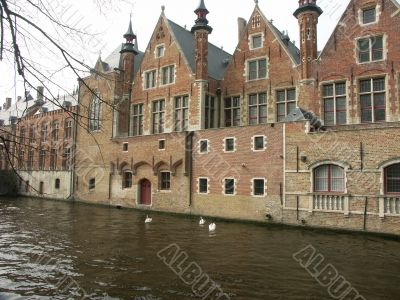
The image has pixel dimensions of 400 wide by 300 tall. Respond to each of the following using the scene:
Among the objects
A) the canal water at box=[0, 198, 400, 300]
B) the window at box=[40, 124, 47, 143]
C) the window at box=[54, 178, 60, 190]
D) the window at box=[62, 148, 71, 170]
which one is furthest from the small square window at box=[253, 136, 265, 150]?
the window at box=[40, 124, 47, 143]

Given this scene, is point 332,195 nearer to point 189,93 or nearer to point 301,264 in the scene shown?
point 301,264

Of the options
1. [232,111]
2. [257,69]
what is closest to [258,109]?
[232,111]

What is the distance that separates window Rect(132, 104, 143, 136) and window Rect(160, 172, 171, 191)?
493cm

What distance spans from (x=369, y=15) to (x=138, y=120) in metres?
16.9

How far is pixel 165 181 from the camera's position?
2342cm

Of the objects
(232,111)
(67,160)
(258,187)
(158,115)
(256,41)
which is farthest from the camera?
(67,160)

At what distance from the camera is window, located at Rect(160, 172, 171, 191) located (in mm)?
23172

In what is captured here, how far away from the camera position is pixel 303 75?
19.7 meters

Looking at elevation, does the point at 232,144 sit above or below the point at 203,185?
above

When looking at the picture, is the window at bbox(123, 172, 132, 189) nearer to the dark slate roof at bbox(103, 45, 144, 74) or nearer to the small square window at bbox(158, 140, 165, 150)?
the small square window at bbox(158, 140, 165, 150)

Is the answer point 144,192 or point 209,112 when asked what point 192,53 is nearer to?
point 209,112

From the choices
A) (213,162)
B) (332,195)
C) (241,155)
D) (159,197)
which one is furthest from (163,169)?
(332,195)

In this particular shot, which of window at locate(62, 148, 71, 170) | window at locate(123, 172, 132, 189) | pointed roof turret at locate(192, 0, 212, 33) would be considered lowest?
window at locate(123, 172, 132, 189)

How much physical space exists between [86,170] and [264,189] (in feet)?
55.9
